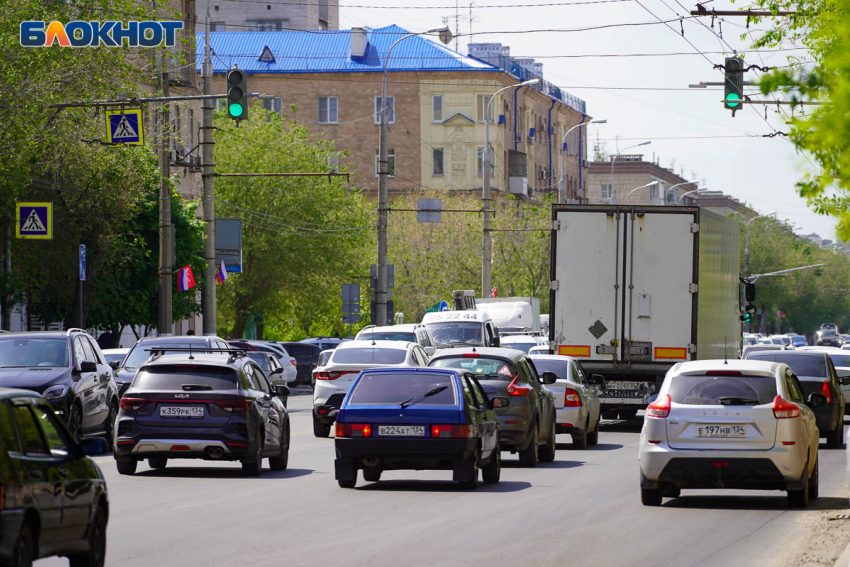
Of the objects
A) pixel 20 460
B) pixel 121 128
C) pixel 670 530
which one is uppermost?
pixel 121 128

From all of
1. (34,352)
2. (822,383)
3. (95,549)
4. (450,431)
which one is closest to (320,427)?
(34,352)

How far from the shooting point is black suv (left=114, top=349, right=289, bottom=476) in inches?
738

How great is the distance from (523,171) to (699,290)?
7307 centimetres

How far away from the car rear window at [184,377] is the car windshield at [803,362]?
1193 centimetres

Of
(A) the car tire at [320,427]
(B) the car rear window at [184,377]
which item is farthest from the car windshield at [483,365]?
(A) the car tire at [320,427]

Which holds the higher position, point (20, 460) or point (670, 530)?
point (20, 460)

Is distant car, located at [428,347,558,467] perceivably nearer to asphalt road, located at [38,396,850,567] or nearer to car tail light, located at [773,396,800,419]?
asphalt road, located at [38,396,850,567]

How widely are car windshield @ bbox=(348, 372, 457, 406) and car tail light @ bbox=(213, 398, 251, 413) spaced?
5.56 ft

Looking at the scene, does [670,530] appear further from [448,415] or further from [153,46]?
[153,46]

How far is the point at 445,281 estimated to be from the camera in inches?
3354

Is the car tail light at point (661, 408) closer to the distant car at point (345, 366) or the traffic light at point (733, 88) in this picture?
the distant car at point (345, 366)

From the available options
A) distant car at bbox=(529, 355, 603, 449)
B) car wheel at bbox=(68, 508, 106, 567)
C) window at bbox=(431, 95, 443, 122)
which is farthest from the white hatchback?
window at bbox=(431, 95, 443, 122)

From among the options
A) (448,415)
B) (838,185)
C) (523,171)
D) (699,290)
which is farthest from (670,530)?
(523,171)

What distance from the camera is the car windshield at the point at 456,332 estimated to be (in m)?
41.5
